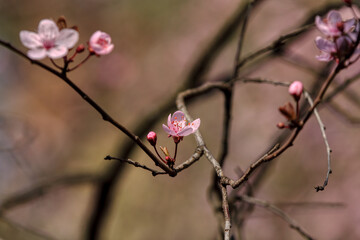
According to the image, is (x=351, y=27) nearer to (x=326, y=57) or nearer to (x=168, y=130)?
(x=326, y=57)

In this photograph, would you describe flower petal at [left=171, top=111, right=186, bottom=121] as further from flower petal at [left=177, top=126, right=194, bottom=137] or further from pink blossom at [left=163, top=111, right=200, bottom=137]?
flower petal at [left=177, top=126, right=194, bottom=137]

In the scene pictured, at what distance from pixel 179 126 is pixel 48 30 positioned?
0.42 metres

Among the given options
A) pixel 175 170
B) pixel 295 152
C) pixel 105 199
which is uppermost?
pixel 175 170

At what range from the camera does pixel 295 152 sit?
4.67m

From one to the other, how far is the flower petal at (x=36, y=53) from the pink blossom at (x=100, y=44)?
0.12 metres

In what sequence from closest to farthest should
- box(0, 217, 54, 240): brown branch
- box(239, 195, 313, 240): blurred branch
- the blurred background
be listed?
1. box(239, 195, 313, 240): blurred branch
2. box(0, 217, 54, 240): brown branch
3. the blurred background

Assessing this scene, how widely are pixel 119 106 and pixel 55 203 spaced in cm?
194

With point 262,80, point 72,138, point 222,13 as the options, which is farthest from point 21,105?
point 262,80

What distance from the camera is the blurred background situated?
4.29 m

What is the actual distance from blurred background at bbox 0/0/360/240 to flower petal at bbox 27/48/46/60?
1.56 meters

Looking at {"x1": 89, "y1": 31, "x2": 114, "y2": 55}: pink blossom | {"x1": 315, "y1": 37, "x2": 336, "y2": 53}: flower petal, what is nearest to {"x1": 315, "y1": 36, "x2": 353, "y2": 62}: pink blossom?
{"x1": 315, "y1": 37, "x2": 336, "y2": 53}: flower petal

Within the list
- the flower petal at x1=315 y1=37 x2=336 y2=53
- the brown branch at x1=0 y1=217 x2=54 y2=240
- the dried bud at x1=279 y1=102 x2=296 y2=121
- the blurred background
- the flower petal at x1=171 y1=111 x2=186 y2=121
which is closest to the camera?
the dried bud at x1=279 y1=102 x2=296 y2=121

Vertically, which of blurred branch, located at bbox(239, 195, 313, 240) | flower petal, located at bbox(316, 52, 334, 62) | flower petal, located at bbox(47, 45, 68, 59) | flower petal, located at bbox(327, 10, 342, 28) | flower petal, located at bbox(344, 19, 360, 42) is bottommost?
blurred branch, located at bbox(239, 195, 313, 240)

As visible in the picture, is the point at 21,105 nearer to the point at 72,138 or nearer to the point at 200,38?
the point at 72,138
